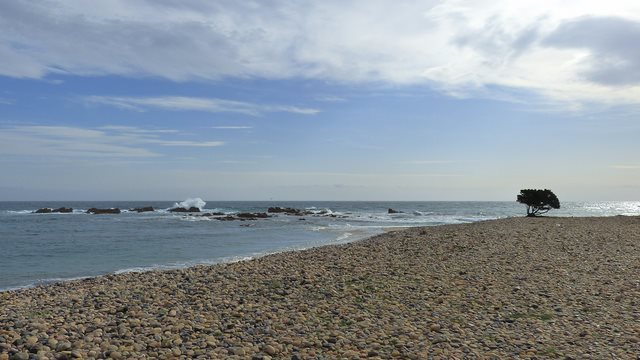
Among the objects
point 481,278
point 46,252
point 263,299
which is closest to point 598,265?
point 481,278

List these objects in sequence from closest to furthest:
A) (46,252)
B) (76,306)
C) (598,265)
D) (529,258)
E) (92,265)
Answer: (76,306)
(598,265)
(529,258)
(92,265)
(46,252)

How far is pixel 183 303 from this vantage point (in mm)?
9719

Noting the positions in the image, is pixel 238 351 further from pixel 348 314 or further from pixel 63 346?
pixel 348 314

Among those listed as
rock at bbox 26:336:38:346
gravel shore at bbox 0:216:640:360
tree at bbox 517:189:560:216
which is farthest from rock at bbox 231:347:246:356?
tree at bbox 517:189:560:216

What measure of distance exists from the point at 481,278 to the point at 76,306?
9250mm

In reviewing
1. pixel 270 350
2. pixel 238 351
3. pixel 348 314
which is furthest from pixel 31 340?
pixel 348 314

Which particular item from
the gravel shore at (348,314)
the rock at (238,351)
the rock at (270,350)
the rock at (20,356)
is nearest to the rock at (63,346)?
the gravel shore at (348,314)

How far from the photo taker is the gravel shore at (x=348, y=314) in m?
6.87

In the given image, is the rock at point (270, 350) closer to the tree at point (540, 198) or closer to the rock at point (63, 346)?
the rock at point (63, 346)

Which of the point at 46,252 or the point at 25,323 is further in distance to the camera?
the point at 46,252

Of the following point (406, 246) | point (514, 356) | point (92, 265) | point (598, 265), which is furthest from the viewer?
point (92, 265)

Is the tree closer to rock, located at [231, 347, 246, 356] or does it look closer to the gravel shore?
the gravel shore

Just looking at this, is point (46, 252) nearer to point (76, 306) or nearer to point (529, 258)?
point (76, 306)

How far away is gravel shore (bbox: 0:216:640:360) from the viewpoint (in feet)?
22.5
